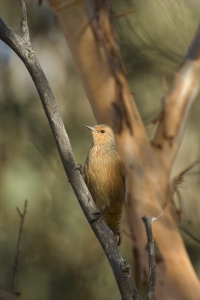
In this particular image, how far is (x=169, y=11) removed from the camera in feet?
12.7

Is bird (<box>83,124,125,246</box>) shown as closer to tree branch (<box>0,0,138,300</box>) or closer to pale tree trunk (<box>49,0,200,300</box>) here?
pale tree trunk (<box>49,0,200,300</box>)

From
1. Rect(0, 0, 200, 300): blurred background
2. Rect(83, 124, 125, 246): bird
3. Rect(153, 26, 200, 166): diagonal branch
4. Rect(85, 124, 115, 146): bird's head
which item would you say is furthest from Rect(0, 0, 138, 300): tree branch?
Rect(0, 0, 200, 300): blurred background

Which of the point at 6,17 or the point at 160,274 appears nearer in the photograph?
the point at 160,274

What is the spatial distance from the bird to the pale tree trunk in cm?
30

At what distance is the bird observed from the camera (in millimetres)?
2574

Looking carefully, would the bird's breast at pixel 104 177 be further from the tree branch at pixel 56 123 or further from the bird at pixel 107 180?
the tree branch at pixel 56 123

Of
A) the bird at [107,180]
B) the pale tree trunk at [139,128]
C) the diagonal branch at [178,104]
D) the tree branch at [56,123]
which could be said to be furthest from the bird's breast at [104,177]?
the tree branch at [56,123]

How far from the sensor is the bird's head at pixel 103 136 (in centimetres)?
283

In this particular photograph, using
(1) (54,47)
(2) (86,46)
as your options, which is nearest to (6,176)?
(1) (54,47)

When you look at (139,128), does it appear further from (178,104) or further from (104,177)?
(104,177)

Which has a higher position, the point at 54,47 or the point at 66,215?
the point at 54,47

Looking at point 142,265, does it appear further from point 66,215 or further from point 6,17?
point 6,17

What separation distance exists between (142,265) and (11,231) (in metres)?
1.67

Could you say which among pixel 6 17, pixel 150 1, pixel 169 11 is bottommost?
pixel 169 11
